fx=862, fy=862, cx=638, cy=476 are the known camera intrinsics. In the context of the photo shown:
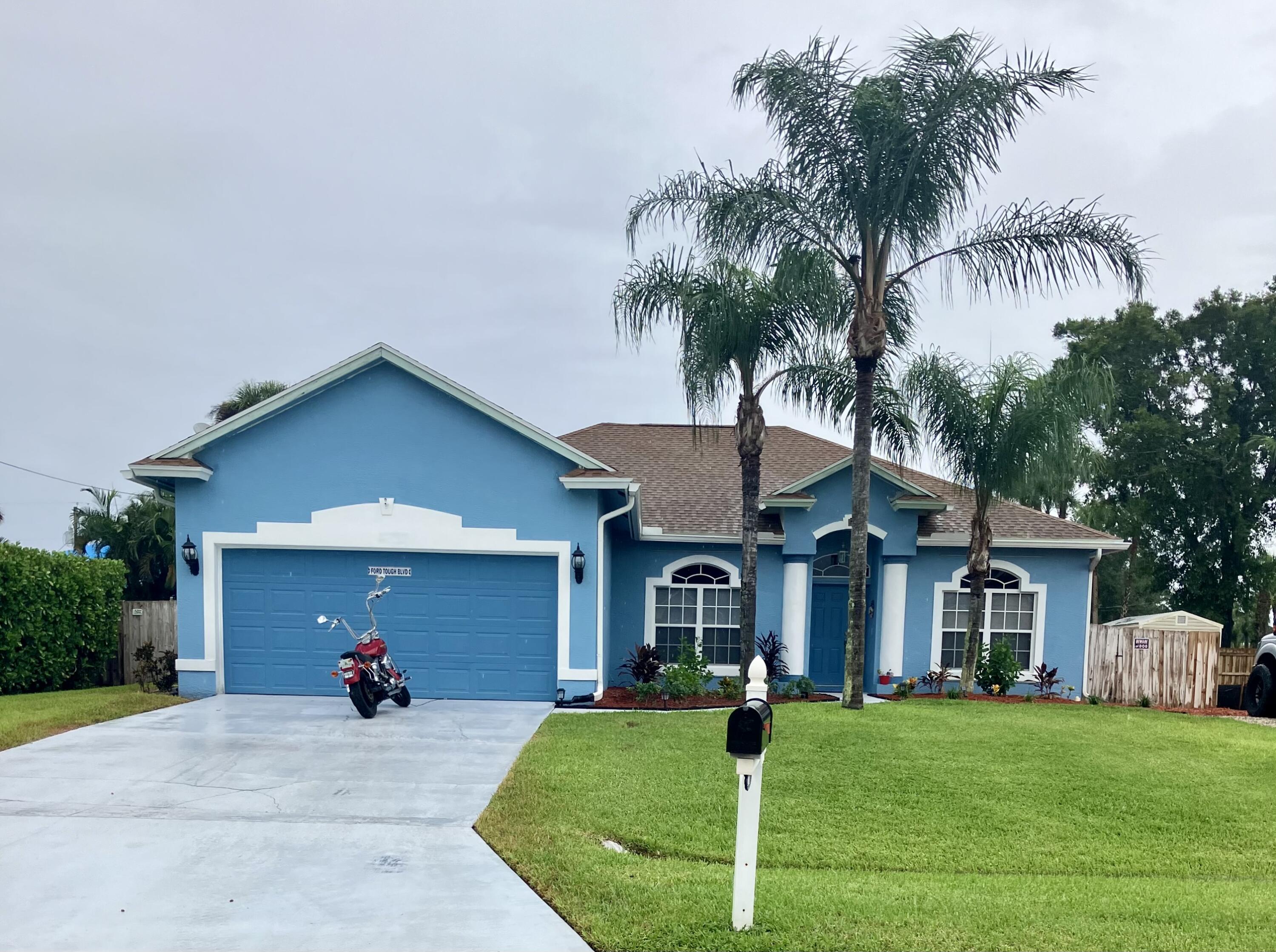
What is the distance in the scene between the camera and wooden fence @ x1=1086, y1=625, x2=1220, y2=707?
1551 centimetres

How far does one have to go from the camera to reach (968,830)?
265 inches

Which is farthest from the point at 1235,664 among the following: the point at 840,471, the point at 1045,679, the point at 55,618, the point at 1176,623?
the point at 55,618

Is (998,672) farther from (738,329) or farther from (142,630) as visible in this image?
(142,630)

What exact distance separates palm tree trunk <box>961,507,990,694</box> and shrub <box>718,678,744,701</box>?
3.89m

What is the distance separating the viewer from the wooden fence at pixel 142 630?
16188 millimetres

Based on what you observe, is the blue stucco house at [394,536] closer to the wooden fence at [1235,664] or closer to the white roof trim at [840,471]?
the white roof trim at [840,471]

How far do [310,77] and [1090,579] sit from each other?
17069mm

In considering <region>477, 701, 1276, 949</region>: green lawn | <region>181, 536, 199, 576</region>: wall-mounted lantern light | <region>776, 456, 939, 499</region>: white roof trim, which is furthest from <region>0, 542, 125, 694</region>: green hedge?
<region>776, 456, 939, 499</region>: white roof trim

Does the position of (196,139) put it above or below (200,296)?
above

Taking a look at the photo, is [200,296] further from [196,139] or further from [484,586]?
[484,586]

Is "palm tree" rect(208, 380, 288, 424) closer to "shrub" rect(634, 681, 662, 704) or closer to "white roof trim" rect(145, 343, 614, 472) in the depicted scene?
"white roof trim" rect(145, 343, 614, 472)

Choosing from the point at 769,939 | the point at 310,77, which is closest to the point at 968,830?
the point at 769,939

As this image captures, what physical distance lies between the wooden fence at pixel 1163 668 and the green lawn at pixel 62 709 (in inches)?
623

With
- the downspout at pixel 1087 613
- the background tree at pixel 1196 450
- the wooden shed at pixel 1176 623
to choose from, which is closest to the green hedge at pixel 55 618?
the downspout at pixel 1087 613
